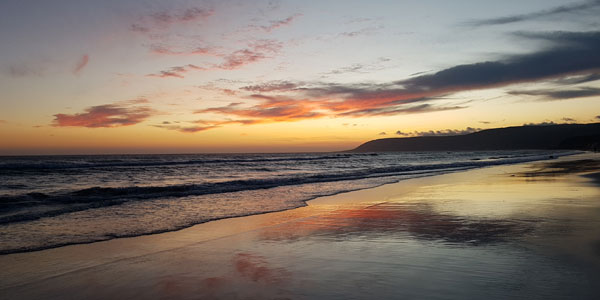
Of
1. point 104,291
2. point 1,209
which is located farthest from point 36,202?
point 104,291

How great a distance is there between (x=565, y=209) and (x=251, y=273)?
8.93 m

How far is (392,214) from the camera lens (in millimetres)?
10008

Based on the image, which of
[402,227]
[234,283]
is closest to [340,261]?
[234,283]

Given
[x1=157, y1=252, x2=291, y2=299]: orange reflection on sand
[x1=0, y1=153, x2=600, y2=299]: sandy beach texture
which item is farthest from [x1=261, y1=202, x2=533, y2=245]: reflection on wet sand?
[x1=157, y1=252, x2=291, y2=299]: orange reflection on sand

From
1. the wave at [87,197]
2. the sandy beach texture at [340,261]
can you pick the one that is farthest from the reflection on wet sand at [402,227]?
the wave at [87,197]

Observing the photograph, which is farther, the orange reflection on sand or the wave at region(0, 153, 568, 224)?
the wave at region(0, 153, 568, 224)

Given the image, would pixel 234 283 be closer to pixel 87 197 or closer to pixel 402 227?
pixel 402 227

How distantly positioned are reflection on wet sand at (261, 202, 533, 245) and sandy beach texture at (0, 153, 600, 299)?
22 mm

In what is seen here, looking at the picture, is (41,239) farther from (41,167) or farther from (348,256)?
(41,167)

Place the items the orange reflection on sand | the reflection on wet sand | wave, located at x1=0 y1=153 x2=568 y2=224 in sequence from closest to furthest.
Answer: the orange reflection on sand, the reflection on wet sand, wave, located at x1=0 y1=153 x2=568 y2=224

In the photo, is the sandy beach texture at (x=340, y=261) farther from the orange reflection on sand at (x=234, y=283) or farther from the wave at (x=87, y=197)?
the wave at (x=87, y=197)

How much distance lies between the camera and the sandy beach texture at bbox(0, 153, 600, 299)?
4.35 metres

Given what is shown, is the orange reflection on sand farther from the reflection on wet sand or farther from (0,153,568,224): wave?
(0,153,568,224): wave

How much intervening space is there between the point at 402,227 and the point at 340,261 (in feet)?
9.98
